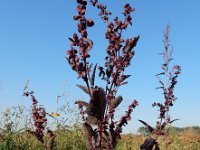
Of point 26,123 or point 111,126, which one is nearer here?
point 111,126

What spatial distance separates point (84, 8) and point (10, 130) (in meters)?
5.06

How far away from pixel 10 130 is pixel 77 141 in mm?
1645

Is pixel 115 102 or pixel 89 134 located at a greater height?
pixel 115 102

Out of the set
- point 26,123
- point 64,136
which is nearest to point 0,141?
point 26,123

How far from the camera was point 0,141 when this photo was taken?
21.2 feet

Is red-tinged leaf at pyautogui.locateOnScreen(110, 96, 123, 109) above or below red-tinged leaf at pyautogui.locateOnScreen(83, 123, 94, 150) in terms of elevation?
above

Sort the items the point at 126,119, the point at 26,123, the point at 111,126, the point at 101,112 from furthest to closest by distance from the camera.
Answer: the point at 26,123 < the point at 126,119 < the point at 111,126 < the point at 101,112

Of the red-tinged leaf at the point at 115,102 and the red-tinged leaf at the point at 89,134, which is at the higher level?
the red-tinged leaf at the point at 115,102

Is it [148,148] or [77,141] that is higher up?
[77,141]

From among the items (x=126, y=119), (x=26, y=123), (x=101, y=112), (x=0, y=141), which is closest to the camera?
(x=101, y=112)

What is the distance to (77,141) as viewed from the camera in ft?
25.2

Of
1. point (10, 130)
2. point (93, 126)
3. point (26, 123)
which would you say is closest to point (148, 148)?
point (93, 126)

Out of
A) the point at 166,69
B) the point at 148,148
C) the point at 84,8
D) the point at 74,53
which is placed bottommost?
the point at 148,148

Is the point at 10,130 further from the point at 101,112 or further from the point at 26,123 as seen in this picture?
the point at 101,112
